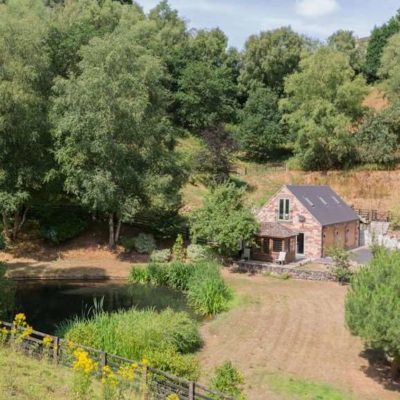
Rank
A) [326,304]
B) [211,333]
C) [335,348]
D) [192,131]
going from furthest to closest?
[192,131], [326,304], [211,333], [335,348]

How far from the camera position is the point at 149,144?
34844mm

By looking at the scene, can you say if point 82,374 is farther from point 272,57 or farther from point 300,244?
point 272,57

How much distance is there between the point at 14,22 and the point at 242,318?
24352 millimetres

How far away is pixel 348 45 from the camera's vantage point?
8144cm

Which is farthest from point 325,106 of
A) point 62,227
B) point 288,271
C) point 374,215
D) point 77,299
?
point 77,299

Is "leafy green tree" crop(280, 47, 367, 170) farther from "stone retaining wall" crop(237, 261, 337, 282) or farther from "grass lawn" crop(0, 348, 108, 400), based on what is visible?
"grass lawn" crop(0, 348, 108, 400)

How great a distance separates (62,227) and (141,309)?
49.2 ft

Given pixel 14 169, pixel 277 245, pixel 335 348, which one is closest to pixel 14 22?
pixel 14 169

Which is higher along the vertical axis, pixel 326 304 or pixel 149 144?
pixel 149 144

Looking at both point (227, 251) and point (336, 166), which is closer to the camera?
point (227, 251)

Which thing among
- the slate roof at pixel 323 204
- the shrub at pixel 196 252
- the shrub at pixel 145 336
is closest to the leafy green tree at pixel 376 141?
the slate roof at pixel 323 204

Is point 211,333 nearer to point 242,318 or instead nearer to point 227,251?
point 242,318

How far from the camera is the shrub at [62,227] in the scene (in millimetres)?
36250

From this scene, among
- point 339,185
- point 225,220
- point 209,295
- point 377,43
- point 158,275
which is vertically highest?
point 377,43
